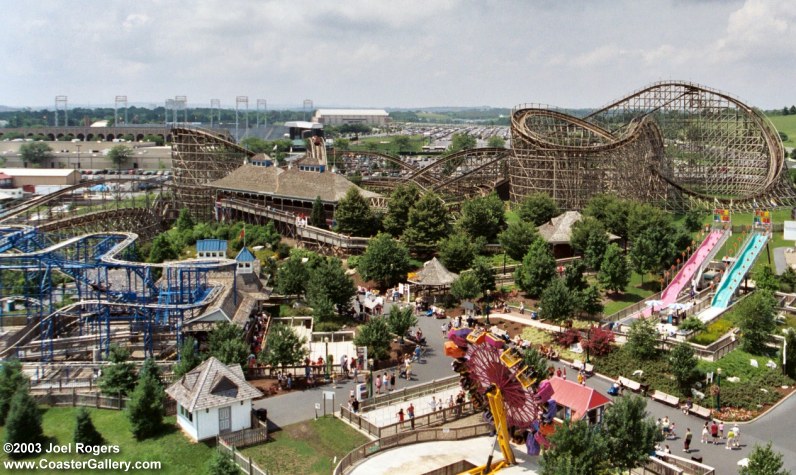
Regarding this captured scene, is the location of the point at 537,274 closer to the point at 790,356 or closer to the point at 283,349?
the point at 790,356

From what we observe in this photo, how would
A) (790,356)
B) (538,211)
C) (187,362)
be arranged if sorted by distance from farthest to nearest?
(538,211) → (790,356) → (187,362)

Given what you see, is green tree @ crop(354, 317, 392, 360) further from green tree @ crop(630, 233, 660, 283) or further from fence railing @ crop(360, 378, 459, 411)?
green tree @ crop(630, 233, 660, 283)

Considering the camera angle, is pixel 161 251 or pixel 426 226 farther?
pixel 161 251

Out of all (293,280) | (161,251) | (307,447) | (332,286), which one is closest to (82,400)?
(307,447)

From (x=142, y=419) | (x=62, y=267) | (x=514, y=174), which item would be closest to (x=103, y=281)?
(x=62, y=267)

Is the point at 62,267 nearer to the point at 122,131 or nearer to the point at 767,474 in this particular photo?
the point at 767,474

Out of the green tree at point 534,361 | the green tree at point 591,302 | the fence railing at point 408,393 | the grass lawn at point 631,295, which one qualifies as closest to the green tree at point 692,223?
the grass lawn at point 631,295

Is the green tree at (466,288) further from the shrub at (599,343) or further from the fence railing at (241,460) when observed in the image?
the fence railing at (241,460)
